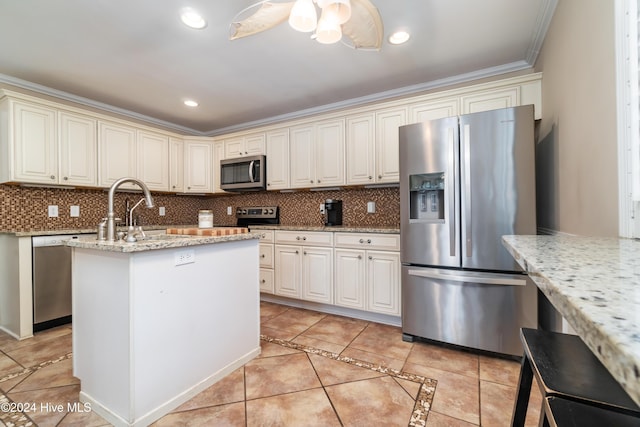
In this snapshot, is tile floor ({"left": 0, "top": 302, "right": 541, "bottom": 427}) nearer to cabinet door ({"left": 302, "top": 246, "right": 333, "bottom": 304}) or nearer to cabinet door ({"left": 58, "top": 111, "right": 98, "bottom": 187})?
cabinet door ({"left": 302, "top": 246, "right": 333, "bottom": 304})

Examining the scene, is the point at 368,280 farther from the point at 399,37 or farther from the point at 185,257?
the point at 399,37

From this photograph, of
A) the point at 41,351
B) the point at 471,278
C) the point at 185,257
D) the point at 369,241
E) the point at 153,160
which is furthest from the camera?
the point at 153,160

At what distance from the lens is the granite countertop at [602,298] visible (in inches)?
9.2

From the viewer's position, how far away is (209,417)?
1.52 meters

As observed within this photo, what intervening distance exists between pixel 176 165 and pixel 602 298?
4438 mm

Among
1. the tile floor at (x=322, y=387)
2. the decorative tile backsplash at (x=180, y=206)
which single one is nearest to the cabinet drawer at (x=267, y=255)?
the decorative tile backsplash at (x=180, y=206)

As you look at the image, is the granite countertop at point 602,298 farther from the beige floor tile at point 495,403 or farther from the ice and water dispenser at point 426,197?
the ice and water dispenser at point 426,197

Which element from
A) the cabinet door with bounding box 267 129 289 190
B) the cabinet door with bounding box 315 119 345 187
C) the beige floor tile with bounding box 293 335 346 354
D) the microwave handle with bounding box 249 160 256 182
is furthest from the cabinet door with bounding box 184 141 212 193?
the beige floor tile with bounding box 293 335 346 354

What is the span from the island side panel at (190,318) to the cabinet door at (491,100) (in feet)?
7.31

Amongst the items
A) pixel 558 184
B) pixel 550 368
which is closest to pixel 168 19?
pixel 550 368

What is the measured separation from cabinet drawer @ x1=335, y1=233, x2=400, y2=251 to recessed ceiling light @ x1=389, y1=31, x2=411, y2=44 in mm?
1621


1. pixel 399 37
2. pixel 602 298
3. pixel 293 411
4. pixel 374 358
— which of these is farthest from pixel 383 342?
pixel 399 37

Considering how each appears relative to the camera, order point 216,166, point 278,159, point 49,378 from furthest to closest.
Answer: point 216,166 → point 278,159 → point 49,378

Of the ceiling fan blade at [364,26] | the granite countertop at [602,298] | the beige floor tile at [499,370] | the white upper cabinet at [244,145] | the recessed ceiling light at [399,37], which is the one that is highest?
the recessed ceiling light at [399,37]
